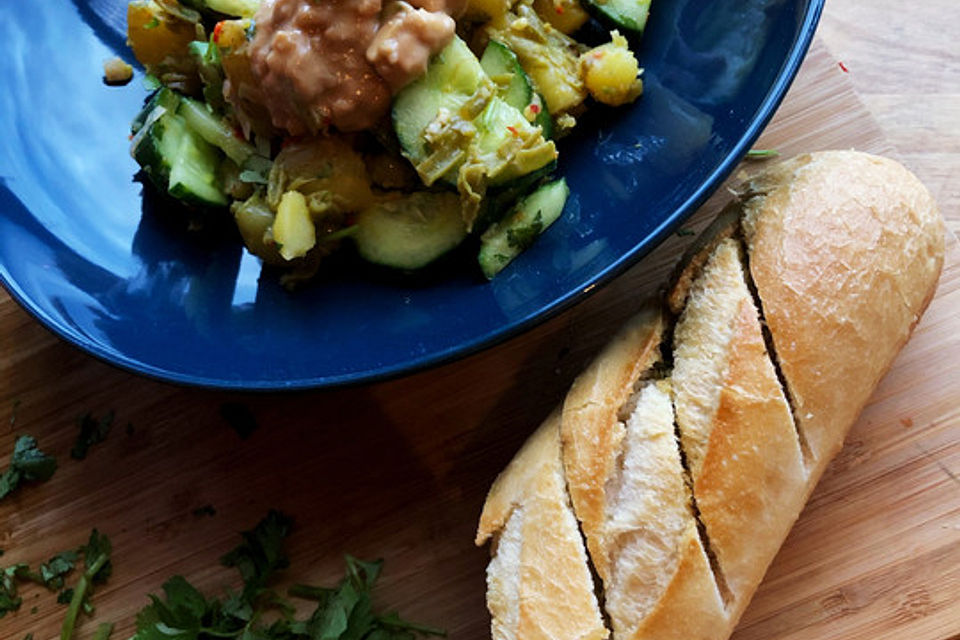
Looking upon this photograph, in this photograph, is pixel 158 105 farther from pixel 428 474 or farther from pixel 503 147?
pixel 428 474

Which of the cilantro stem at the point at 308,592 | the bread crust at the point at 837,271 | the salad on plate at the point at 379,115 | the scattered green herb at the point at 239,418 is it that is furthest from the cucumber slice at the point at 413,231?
the cilantro stem at the point at 308,592

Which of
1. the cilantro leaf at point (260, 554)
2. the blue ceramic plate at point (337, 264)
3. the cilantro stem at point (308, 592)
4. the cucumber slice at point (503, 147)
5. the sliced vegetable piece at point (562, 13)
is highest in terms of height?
the sliced vegetable piece at point (562, 13)

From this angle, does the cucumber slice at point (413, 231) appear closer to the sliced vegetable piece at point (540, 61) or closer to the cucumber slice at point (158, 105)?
the sliced vegetable piece at point (540, 61)

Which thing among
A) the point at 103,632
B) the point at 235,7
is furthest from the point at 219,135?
the point at 103,632

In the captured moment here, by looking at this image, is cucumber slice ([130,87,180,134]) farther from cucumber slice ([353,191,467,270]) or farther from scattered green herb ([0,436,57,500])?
scattered green herb ([0,436,57,500])

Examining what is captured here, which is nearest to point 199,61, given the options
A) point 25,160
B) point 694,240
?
point 25,160

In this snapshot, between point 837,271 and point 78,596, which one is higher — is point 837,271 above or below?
above
